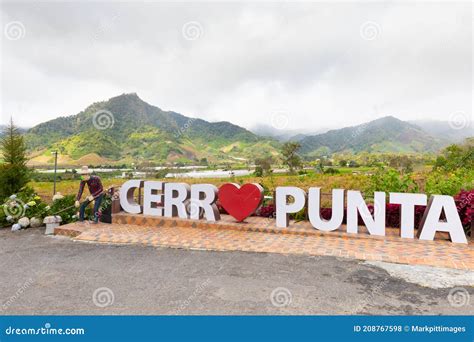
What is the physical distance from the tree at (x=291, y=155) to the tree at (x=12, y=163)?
110ft

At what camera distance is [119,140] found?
280ft

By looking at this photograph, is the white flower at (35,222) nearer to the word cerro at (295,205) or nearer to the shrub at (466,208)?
the word cerro at (295,205)

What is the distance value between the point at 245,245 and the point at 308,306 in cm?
319

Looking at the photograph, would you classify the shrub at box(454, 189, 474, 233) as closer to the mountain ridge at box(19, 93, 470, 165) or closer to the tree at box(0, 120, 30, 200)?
the tree at box(0, 120, 30, 200)

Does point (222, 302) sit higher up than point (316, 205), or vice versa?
point (316, 205)

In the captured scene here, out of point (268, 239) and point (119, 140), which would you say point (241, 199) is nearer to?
point (268, 239)

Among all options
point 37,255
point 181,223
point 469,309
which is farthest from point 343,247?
point 37,255

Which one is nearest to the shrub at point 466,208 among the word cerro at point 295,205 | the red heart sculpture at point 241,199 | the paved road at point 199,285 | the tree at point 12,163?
the word cerro at point 295,205

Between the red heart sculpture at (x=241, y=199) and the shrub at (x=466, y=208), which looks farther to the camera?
the red heart sculpture at (x=241, y=199)

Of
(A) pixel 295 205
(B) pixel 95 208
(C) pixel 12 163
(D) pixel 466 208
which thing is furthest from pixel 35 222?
(D) pixel 466 208

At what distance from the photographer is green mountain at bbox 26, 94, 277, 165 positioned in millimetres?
75250

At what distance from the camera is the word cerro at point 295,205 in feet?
24.3

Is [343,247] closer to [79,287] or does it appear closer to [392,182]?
[392,182]

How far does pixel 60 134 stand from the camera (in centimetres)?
8894
